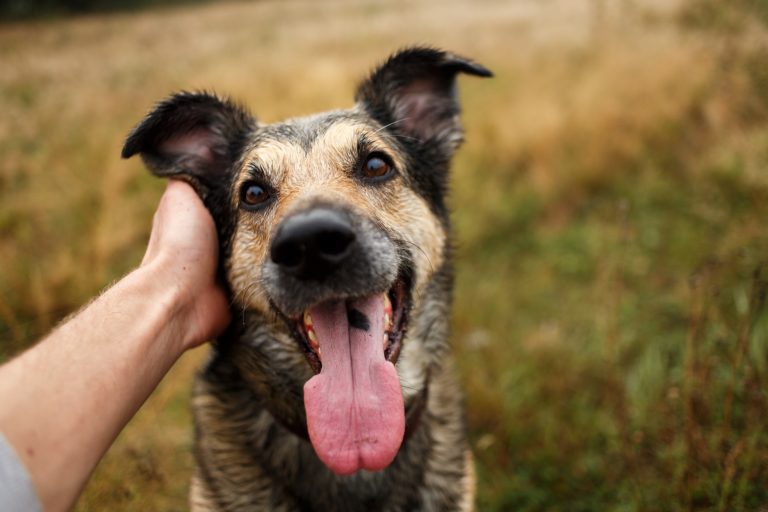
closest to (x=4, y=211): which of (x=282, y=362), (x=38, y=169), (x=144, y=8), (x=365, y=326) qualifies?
(x=38, y=169)

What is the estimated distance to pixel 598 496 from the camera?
3.19m

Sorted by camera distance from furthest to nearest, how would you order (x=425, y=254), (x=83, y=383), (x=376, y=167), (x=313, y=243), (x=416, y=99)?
(x=416, y=99)
(x=376, y=167)
(x=425, y=254)
(x=313, y=243)
(x=83, y=383)

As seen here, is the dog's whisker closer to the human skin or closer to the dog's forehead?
the dog's forehead

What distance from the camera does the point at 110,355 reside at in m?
1.80

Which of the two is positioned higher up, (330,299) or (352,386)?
(330,299)

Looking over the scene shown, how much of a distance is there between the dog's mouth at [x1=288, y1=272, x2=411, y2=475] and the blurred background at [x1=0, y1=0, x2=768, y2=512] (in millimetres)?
1230

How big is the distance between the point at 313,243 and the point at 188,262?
754 millimetres

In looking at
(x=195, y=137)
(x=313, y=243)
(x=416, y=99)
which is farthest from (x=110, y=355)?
(x=416, y=99)

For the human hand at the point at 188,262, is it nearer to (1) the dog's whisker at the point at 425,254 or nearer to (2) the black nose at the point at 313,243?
(2) the black nose at the point at 313,243

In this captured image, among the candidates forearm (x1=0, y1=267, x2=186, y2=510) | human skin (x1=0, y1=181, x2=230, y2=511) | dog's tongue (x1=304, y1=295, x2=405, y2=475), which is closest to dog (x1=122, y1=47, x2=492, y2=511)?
dog's tongue (x1=304, y1=295, x2=405, y2=475)

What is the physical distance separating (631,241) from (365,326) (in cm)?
417

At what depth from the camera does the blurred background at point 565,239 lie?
3133mm

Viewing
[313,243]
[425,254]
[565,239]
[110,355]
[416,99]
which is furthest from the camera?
[565,239]

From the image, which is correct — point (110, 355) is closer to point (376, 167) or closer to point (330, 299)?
point (330, 299)
